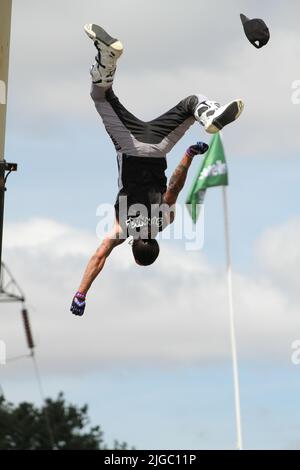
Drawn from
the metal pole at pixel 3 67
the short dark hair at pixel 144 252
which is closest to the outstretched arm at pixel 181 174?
the short dark hair at pixel 144 252

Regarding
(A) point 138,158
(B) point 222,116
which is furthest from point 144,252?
(B) point 222,116

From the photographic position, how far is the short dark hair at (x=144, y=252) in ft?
56.9

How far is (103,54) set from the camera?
660 inches

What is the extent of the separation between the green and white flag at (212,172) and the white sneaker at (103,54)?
61.0ft

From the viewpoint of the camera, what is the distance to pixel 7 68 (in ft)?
55.9

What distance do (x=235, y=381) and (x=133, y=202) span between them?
1987cm

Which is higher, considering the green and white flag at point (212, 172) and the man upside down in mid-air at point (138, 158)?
the green and white flag at point (212, 172)

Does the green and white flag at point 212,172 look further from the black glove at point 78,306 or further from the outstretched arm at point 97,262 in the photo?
the black glove at point 78,306

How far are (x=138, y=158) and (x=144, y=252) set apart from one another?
99 centimetres

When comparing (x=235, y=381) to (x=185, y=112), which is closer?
(x=185, y=112)

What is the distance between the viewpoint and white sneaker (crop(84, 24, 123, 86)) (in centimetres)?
1662

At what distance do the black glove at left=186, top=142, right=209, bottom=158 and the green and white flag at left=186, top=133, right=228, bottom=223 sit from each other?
58.2 ft
